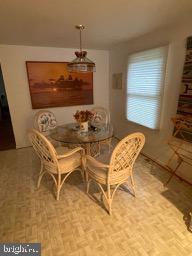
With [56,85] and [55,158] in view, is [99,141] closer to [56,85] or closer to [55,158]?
[55,158]

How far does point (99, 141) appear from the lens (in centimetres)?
225

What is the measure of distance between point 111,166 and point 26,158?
2268 mm

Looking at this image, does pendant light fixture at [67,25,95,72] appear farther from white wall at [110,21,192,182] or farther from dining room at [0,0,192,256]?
white wall at [110,21,192,182]

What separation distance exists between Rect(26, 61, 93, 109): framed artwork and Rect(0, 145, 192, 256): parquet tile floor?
1.92 m

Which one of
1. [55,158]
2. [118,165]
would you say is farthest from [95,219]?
[55,158]

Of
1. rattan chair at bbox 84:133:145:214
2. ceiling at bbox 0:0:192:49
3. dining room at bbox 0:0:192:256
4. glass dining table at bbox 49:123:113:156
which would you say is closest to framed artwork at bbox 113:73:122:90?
dining room at bbox 0:0:192:256

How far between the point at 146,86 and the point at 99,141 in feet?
4.89

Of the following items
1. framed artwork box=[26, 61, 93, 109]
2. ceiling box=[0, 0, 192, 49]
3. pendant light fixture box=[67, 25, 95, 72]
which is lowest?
framed artwork box=[26, 61, 93, 109]

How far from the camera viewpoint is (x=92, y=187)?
2391 millimetres

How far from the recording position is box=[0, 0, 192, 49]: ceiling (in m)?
1.65

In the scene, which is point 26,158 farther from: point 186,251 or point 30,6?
point 186,251

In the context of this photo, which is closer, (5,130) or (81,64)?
(81,64)

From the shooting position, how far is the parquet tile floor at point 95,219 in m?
1.53

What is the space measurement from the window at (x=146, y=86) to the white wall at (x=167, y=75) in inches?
4.5
